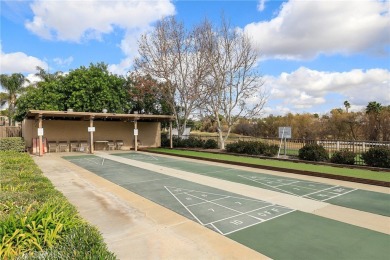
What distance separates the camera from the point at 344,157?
12328 mm

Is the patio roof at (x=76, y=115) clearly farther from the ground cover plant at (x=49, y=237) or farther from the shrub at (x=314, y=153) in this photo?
the ground cover plant at (x=49, y=237)

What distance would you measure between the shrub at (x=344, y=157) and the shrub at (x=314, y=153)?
1.52 feet

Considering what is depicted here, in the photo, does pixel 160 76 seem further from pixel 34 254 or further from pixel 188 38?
pixel 34 254

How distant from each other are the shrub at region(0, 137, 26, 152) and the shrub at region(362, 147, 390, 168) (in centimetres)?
2020

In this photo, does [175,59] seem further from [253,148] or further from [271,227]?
[271,227]

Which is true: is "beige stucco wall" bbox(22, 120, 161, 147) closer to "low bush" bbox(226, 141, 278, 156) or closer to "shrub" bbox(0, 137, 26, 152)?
"shrub" bbox(0, 137, 26, 152)

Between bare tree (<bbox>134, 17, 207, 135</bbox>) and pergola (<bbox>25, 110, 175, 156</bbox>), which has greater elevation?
bare tree (<bbox>134, 17, 207, 135</bbox>)

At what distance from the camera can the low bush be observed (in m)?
16.0

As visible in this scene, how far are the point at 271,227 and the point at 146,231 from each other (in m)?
2.24

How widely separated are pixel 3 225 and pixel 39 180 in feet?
12.6

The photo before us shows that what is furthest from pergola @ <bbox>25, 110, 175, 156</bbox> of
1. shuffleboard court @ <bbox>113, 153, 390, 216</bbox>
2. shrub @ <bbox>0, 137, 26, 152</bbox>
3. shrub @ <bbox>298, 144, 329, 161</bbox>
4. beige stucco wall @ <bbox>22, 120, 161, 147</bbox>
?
shrub @ <bbox>298, 144, 329, 161</bbox>

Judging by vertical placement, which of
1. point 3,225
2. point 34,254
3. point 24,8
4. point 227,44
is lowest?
point 34,254

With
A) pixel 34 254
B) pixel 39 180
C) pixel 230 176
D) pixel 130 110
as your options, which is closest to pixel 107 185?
pixel 39 180

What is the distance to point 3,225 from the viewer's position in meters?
3.30
